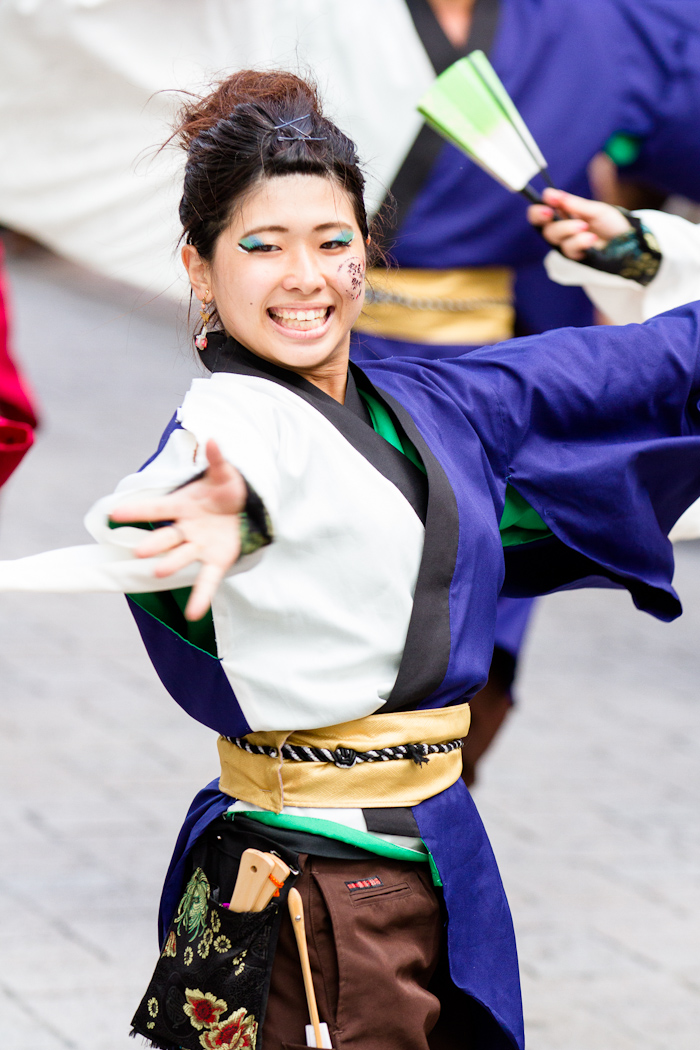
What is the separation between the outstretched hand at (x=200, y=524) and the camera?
120cm

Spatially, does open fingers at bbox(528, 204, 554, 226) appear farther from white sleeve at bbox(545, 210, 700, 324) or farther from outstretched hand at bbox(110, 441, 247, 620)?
outstretched hand at bbox(110, 441, 247, 620)

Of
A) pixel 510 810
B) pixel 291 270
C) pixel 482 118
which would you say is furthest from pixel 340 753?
pixel 510 810

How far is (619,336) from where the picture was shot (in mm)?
1792

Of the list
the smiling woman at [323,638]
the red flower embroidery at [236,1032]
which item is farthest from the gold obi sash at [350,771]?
the red flower embroidery at [236,1032]

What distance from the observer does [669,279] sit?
2.01 metres

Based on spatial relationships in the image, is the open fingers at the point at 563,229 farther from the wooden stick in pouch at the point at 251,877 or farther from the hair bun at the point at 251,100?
the wooden stick in pouch at the point at 251,877

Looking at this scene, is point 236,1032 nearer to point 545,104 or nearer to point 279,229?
point 279,229

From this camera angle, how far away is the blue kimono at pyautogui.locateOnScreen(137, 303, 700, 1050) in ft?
5.04

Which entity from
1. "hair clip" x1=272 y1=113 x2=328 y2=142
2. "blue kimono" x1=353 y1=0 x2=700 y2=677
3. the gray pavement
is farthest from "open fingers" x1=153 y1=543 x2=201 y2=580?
"blue kimono" x1=353 y1=0 x2=700 y2=677

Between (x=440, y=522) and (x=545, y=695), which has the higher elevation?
(x=440, y=522)

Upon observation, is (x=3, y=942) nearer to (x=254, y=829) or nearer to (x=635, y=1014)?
(x=635, y=1014)

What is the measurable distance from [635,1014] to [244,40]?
1972mm

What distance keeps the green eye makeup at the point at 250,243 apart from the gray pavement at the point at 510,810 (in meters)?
0.41

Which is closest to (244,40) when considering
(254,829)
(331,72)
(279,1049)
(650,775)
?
(331,72)
